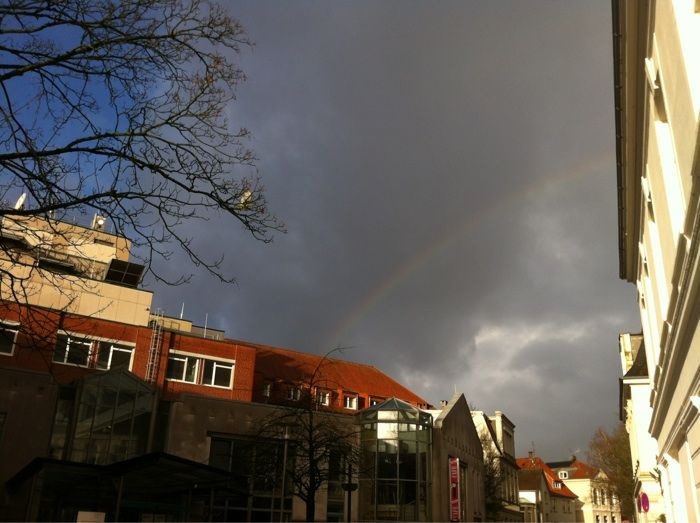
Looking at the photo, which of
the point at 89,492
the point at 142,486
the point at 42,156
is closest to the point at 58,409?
the point at 89,492

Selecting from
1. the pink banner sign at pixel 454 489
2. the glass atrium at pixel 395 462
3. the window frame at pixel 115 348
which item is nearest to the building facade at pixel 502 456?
the pink banner sign at pixel 454 489

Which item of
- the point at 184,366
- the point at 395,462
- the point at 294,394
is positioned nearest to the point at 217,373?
the point at 184,366

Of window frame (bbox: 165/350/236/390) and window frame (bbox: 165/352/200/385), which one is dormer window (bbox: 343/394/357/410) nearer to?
window frame (bbox: 165/350/236/390)

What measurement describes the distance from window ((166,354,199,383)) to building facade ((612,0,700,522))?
74.6 feet

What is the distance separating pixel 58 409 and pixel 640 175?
2420 cm

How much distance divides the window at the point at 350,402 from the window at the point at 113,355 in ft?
56.9

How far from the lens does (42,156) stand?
895 cm

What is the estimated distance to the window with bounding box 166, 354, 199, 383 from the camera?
3234 cm

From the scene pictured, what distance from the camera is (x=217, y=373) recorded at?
33875 millimetres

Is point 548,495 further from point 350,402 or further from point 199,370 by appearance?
point 199,370

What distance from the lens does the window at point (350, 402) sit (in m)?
44.2

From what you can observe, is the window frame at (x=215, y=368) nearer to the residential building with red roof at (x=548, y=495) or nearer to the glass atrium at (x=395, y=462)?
the glass atrium at (x=395, y=462)

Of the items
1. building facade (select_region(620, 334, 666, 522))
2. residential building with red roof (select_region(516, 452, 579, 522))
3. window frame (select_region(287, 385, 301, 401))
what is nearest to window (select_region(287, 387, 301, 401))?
window frame (select_region(287, 385, 301, 401))

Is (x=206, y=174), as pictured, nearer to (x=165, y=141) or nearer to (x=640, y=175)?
(x=165, y=141)
